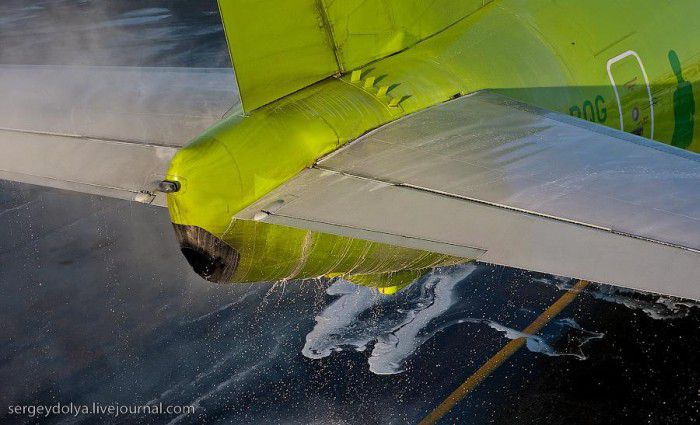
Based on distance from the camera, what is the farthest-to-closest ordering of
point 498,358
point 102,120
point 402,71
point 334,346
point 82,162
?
point 334,346 < point 498,358 < point 102,120 < point 82,162 < point 402,71

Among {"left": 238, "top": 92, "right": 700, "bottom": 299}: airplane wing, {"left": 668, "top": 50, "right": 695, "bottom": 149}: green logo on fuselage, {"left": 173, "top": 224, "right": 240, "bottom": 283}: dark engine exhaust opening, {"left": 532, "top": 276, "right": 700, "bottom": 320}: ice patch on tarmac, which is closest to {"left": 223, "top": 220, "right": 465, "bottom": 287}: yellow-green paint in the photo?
{"left": 173, "top": 224, "right": 240, "bottom": 283}: dark engine exhaust opening

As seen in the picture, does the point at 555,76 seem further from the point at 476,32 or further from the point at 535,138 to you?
the point at 535,138

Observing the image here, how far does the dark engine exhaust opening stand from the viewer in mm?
7040

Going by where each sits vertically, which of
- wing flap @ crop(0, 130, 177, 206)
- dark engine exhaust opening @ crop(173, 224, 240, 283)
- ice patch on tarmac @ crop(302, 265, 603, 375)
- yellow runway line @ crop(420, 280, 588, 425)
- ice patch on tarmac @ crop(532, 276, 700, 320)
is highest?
wing flap @ crop(0, 130, 177, 206)

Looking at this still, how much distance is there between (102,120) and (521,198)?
4944 mm

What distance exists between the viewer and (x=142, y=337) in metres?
10.9

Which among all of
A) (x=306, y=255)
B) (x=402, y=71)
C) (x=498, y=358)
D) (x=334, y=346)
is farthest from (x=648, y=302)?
(x=306, y=255)

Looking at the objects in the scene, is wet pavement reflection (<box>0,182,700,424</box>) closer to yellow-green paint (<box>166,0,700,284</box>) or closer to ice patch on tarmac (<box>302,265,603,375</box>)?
ice patch on tarmac (<box>302,265,603,375</box>)

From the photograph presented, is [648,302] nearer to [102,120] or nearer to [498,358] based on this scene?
[498,358]

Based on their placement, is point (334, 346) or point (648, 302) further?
point (648, 302)

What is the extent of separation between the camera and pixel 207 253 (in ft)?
23.5

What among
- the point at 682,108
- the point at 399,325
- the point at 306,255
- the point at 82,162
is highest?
the point at 82,162

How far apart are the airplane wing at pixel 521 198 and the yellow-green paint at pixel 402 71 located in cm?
30

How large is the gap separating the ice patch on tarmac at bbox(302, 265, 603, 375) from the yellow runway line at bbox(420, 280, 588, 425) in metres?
0.13
